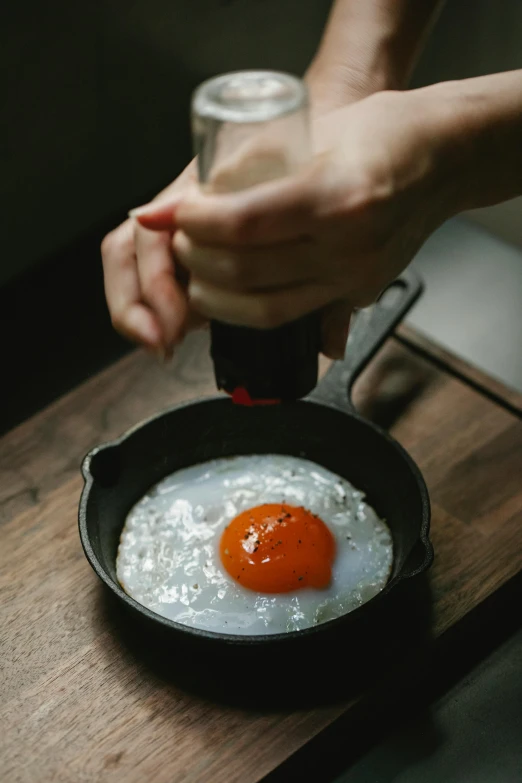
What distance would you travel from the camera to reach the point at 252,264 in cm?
82

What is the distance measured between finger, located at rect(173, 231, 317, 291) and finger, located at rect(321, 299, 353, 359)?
145mm

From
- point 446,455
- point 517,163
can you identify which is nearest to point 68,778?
point 446,455

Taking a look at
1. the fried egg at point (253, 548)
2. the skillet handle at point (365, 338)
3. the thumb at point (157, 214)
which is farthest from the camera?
the skillet handle at point (365, 338)

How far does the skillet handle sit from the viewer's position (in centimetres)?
142

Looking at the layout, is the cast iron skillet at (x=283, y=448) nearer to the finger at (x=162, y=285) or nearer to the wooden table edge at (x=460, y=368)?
the wooden table edge at (x=460, y=368)

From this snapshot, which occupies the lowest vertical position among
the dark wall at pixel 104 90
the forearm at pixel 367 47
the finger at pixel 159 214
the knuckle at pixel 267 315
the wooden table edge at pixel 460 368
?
the wooden table edge at pixel 460 368

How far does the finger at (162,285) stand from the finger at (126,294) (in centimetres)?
1

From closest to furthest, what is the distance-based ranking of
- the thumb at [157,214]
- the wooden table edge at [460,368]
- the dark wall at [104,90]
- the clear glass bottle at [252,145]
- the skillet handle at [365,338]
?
the clear glass bottle at [252,145] < the thumb at [157,214] < the skillet handle at [365,338] < the wooden table edge at [460,368] < the dark wall at [104,90]

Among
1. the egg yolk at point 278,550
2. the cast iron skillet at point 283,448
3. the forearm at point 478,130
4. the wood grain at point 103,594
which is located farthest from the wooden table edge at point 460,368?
the forearm at point 478,130

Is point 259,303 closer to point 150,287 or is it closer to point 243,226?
point 243,226

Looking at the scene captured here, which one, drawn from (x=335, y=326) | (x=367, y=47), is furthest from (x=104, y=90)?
(x=335, y=326)

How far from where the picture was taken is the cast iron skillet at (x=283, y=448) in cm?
125

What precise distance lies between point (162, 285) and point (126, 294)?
0.06 meters

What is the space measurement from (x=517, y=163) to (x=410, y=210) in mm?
216
